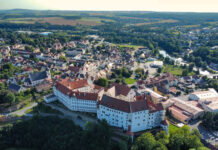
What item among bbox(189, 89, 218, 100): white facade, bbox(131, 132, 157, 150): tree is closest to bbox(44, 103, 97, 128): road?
bbox(131, 132, 157, 150): tree

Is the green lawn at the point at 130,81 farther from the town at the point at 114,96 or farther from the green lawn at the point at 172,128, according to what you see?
the green lawn at the point at 172,128

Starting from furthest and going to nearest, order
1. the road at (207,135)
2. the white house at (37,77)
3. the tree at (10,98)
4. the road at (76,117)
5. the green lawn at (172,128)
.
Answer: the white house at (37,77) → the tree at (10,98) → the road at (76,117) → the green lawn at (172,128) → the road at (207,135)

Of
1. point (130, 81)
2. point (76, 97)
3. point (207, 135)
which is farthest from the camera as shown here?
point (130, 81)

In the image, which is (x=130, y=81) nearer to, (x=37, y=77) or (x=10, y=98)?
(x=37, y=77)

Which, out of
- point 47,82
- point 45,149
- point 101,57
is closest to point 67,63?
point 101,57

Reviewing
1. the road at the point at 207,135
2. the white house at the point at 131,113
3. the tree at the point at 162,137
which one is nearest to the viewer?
the tree at the point at 162,137

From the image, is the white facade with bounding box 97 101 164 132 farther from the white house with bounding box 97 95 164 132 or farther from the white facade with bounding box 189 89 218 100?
the white facade with bounding box 189 89 218 100

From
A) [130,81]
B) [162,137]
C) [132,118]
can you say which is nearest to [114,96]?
[132,118]

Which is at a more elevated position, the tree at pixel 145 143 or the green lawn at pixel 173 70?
the green lawn at pixel 173 70

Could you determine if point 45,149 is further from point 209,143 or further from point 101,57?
point 101,57

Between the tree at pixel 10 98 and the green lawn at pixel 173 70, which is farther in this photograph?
the green lawn at pixel 173 70

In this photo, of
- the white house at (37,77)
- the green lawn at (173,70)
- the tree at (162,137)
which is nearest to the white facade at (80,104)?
the tree at (162,137)
